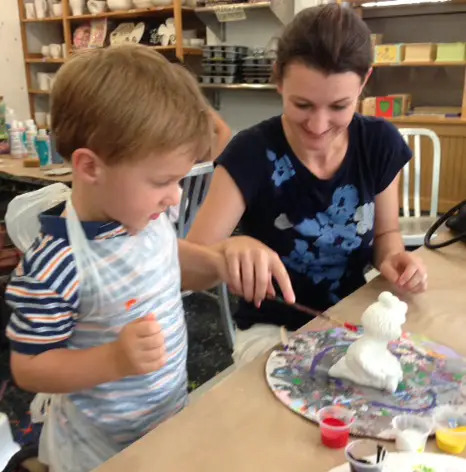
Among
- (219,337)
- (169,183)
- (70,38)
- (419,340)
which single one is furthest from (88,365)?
(70,38)

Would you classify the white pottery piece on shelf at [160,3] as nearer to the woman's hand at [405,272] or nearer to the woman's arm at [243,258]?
the woman's arm at [243,258]

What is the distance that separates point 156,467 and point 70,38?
500 cm

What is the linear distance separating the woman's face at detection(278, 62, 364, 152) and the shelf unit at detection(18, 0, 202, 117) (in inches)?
118

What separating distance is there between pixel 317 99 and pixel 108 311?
22.9 inches

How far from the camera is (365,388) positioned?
2.48 feet

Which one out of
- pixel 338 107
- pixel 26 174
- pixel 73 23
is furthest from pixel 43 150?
pixel 73 23

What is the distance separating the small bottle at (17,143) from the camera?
3209 mm

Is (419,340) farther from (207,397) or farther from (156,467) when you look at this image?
(156,467)

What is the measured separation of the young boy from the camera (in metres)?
0.71

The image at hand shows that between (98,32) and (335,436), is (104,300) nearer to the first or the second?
(335,436)

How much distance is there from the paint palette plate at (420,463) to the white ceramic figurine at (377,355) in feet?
0.45

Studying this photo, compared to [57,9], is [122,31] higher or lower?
lower

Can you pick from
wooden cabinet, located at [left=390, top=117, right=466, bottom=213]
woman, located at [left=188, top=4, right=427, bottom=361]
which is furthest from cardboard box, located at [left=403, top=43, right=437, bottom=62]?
woman, located at [left=188, top=4, right=427, bottom=361]

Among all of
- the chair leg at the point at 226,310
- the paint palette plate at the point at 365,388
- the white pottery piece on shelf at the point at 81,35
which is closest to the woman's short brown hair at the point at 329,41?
the paint palette plate at the point at 365,388
